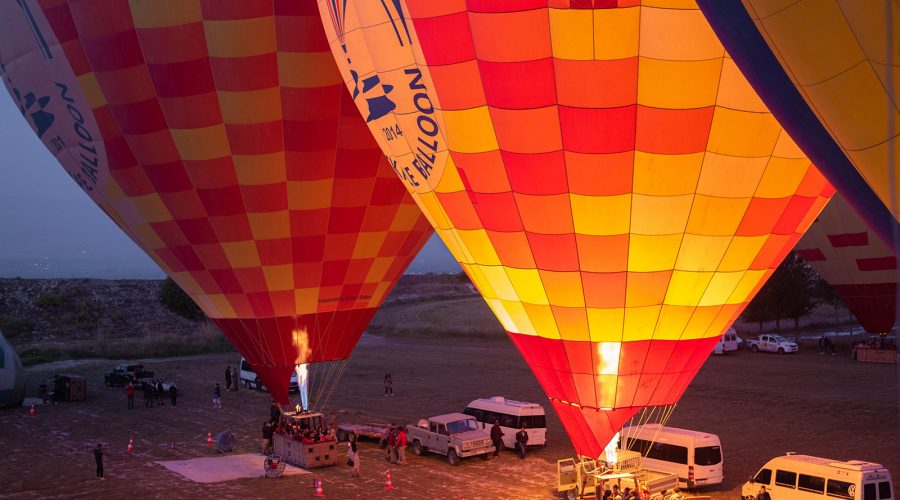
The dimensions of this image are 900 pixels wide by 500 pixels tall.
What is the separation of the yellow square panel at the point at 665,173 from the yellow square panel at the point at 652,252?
1.85ft

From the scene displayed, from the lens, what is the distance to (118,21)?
1516 cm

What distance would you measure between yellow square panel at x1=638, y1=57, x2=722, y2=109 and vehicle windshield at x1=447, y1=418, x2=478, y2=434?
9.33 metres

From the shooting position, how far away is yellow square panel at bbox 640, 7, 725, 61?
9.20 metres

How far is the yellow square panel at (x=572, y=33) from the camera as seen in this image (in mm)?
9398

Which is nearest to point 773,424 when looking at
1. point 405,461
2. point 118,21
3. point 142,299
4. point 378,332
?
point 405,461

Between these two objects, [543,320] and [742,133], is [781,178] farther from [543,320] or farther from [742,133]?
[543,320]

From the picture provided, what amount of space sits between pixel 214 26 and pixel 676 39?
8407 mm

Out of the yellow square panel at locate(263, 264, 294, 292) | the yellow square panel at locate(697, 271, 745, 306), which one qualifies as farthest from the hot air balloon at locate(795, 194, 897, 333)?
the yellow square panel at locate(263, 264, 294, 292)

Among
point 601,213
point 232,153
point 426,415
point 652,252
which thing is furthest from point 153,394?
point 652,252

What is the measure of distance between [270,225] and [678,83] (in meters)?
9.05

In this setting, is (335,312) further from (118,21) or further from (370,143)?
(118,21)

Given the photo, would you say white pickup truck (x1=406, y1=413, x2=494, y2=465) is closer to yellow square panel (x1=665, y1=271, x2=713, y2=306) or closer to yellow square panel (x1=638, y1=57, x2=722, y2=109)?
yellow square panel (x1=665, y1=271, x2=713, y2=306)

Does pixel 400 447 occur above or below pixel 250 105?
below

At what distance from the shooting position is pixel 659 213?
10203mm
